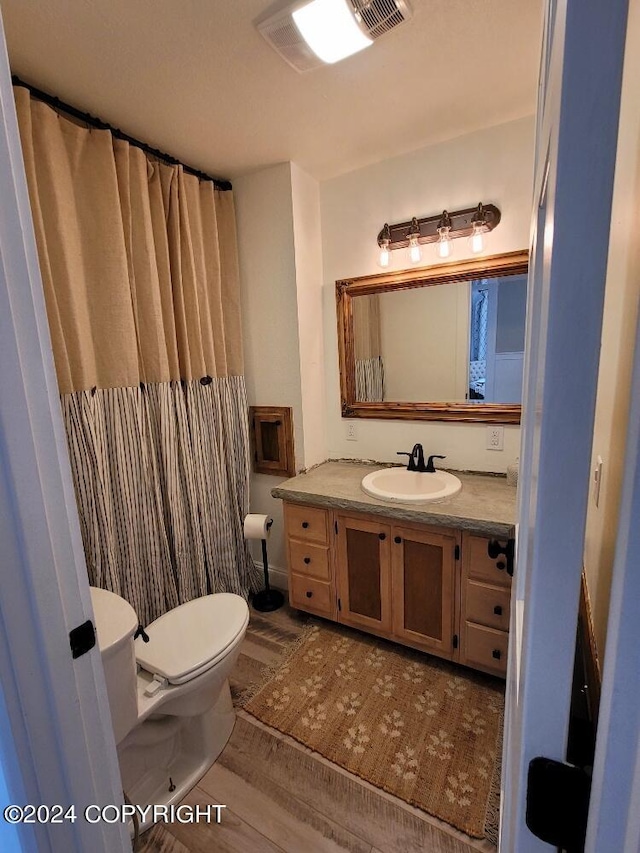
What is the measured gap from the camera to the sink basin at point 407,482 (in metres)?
1.88

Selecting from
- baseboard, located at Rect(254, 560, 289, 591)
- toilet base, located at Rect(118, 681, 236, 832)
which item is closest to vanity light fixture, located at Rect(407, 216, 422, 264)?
baseboard, located at Rect(254, 560, 289, 591)

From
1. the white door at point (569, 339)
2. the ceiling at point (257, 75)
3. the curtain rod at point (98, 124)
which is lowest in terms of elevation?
the white door at point (569, 339)

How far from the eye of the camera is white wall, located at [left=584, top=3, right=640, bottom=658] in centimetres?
51

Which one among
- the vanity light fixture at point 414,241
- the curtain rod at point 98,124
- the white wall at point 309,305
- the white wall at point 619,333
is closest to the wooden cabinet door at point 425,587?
the white wall at point 309,305

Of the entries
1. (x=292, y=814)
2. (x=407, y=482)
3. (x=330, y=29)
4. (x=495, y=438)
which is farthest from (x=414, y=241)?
(x=292, y=814)

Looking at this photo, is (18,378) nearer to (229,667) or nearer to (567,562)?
(567,562)

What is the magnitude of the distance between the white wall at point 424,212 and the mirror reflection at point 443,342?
16cm

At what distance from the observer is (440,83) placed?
4.88ft

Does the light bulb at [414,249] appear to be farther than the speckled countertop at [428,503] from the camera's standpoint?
Yes

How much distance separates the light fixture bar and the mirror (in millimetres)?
149

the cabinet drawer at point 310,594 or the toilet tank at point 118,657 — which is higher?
the toilet tank at point 118,657

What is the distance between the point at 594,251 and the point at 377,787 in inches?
67.9

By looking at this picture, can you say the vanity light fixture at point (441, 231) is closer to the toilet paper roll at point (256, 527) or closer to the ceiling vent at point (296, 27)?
the ceiling vent at point (296, 27)

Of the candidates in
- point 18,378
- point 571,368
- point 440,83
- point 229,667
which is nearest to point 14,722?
point 18,378
